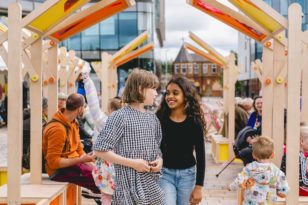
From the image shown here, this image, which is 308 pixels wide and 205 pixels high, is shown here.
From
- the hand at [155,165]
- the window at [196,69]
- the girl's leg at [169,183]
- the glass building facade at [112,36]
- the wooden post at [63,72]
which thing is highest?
the window at [196,69]

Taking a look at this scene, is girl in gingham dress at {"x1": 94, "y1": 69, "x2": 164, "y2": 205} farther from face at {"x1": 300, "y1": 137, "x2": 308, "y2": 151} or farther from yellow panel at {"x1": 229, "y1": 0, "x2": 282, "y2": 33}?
face at {"x1": 300, "y1": 137, "x2": 308, "y2": 151}

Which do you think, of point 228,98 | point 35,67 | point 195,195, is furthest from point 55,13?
point 228,98

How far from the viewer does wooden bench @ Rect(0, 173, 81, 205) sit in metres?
4.22

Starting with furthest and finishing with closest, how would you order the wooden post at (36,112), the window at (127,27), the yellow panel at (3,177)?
the window at (127,27), the yellow panel at (3,177), the wooden post at (36,112)

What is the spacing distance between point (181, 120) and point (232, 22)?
6.81 ft

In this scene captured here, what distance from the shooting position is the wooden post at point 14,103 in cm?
368

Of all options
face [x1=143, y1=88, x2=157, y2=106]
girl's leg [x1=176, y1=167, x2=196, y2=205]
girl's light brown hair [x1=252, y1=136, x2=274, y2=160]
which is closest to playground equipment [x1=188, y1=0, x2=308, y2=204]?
girl's light brown hair [x1=252, y1=136, x2=274, y2=160]

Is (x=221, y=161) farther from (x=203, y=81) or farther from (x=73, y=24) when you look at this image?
(x=203, y=81)

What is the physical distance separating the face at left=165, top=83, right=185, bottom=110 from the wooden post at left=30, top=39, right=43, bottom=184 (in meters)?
1.50

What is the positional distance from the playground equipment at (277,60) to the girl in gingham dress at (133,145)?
1.33 metres

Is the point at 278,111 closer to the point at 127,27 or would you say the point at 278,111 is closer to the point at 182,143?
the point at 182,143

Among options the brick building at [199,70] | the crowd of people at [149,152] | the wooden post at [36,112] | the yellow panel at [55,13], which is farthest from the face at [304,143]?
the brick building at [199,70]

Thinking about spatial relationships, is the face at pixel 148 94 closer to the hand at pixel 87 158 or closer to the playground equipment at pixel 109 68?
the hand at pixel 87 158

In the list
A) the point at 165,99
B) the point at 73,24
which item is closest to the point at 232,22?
the point at 73,24
